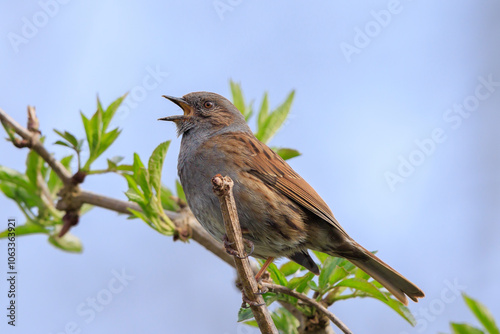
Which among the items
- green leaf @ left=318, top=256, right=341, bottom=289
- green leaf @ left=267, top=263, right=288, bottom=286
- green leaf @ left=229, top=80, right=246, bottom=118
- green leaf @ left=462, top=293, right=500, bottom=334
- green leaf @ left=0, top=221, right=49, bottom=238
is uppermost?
green leaf @ left=229, top=80, right=246, bottom=118

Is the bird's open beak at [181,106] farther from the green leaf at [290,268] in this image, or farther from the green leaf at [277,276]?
the green leaf at [277,276]

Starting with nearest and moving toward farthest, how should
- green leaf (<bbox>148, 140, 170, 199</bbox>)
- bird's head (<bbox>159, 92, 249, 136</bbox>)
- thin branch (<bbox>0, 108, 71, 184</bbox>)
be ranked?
green leaf (<bbox>148, 140, 170, 199</bbox>)
thin branch (<bbox>0, 108, 71, 184</bbox>)
bird's head (<bbox>159, 92, 249, 136</bbox>)

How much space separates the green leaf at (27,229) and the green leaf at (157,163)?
4.03 ft

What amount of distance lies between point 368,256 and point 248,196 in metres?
1.11

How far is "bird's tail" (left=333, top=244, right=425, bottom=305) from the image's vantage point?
4492 mm

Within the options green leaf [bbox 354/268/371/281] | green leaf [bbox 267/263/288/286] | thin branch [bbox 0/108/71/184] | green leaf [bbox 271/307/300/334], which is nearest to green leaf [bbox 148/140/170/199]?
thin branch [bbox 0/108/71/184]

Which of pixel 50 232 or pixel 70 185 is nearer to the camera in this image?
pixel 70 185

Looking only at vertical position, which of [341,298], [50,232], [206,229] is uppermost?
[341,298]

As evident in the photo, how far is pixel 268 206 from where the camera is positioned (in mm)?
4543

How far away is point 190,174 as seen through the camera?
4.71 m

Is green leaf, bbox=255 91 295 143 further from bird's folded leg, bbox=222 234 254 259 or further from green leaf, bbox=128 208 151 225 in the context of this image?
green leaf, bbox=128 208 151 225

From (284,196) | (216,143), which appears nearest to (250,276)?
(284,196)

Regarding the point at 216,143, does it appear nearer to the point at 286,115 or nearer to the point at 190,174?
the point at 190,174

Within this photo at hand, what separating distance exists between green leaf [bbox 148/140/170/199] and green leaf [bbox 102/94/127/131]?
2.37 ft
